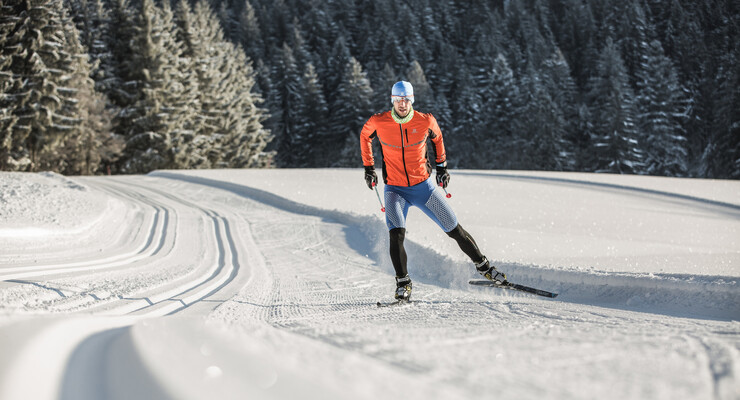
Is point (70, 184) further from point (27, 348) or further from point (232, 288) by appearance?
point (27, 348)

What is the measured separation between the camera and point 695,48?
5888 cm

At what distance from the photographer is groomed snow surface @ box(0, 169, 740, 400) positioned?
1542 millimetres

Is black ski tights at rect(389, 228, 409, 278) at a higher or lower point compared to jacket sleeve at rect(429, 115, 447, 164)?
lower

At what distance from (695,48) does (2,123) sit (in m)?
65.5

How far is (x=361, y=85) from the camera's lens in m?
60.2

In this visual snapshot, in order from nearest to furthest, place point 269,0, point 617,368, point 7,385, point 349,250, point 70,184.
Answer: point 7,385, point 617,368, point 349,250, point 70,184, point 269,0

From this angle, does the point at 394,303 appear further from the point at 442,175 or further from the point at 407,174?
the point at 442,175

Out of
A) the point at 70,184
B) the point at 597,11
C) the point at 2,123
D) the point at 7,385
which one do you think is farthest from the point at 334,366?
the point at 597,11

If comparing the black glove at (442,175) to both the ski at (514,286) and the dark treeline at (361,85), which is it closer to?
the ski at (514,286)

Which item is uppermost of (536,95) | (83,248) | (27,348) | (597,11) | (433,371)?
(597,11)

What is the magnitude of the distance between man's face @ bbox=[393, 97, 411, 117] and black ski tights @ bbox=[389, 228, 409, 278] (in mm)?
1067

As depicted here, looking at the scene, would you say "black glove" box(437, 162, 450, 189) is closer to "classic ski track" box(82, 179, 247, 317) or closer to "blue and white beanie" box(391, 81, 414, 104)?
"blue and white beanie" box(391, 81, 414, 104)

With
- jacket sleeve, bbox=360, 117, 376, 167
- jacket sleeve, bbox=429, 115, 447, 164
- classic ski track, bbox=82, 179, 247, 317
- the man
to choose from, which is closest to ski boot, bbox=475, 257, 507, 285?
the man

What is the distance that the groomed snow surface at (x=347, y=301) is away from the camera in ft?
5.06
